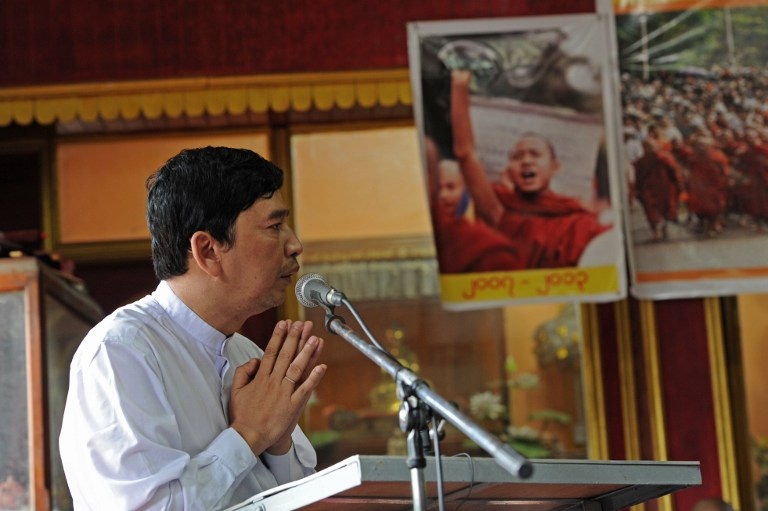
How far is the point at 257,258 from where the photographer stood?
2604 millimetres

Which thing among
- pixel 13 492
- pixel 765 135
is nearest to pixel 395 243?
pixel 765 135

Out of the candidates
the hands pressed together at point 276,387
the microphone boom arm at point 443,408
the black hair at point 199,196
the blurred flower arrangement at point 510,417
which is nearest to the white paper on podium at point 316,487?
the microphone boom arm at point 443,408

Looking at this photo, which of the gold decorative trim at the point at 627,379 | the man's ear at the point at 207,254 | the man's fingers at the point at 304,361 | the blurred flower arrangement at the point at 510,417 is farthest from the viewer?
the blurred flower arrangement at the point at 510,417

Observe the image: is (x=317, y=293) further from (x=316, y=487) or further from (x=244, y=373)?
(x=316, y=487)

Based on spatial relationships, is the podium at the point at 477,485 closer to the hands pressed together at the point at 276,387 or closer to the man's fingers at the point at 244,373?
the hands pressed together at the point at 276,387

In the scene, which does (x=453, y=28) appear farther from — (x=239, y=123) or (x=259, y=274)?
(x=259, y=274)

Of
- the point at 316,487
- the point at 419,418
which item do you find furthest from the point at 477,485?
the point at 316,487

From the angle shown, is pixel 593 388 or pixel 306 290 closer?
pixel 306 290

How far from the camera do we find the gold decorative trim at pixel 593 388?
609 centimetres

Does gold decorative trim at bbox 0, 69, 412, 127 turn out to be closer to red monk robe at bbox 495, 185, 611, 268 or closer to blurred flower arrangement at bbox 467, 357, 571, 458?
red monk robe at bbox 495, 185, 611, 268

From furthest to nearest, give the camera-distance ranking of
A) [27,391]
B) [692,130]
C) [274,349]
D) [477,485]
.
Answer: [692,130], [27,391], [274,349], [477,485]

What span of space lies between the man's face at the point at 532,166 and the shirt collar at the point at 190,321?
3474 millimetres

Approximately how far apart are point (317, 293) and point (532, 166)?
12.0 ft

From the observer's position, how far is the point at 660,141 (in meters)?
5.95
